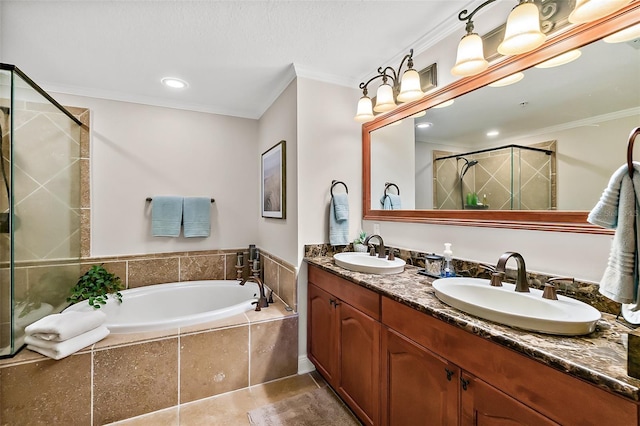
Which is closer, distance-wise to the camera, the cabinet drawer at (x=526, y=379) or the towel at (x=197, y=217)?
the cabinet drawer at (x=526, y=379)

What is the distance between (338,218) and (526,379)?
154 centimetres

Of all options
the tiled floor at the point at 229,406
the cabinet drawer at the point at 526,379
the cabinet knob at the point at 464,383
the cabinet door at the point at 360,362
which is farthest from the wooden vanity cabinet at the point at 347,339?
the cabinet knob at the point at 464,383

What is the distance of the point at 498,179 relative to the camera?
1.41m

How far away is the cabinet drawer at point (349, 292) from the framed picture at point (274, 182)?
67 cm

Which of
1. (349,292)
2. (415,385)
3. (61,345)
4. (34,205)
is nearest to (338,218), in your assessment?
(349,292)

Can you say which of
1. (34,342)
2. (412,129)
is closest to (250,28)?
(412,129)

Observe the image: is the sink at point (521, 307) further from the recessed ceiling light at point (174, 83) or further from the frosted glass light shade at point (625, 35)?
the recessed ceiling light at point (174, 83)

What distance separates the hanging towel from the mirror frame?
1.20 ft

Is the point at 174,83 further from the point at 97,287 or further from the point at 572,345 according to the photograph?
the point at 572,345

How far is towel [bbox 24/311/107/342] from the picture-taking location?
5.21 ft

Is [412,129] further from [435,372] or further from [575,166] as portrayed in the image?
[435,372]

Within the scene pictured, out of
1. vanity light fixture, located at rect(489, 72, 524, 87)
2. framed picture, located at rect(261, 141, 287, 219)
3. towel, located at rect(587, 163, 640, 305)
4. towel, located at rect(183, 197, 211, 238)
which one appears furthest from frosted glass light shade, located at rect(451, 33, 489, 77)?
towel, located at rect(183, 197, 211, 238)

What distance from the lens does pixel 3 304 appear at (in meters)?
1.59

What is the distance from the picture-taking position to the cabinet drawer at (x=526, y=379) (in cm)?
64
